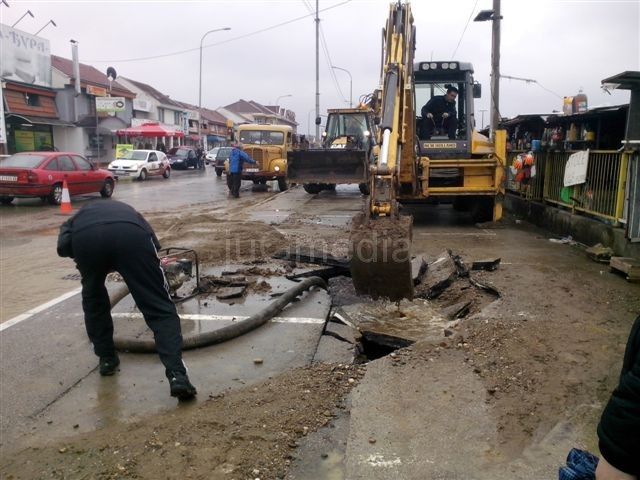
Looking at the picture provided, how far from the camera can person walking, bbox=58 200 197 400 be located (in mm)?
3926

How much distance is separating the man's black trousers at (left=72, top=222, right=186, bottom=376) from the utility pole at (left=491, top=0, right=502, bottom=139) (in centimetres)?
1408

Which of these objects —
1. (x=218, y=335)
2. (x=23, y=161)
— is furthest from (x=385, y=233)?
(x=23, y=161)

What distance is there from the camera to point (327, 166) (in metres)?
17.2

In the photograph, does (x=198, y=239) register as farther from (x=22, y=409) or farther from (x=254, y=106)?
(x=254, y=106)

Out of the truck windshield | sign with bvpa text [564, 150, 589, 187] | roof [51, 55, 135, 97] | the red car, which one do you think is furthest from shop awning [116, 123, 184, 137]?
sign with bvpa text [564, 150, 589, 187]

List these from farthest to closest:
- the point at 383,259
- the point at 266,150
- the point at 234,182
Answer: the point at 266,150 < the point at 234,182 < the point at 383,259

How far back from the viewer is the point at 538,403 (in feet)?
12.1

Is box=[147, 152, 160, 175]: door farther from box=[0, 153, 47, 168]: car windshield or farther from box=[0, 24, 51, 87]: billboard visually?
box=[0, 153, 47, 168]: car windshield

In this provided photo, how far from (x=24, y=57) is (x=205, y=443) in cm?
3300

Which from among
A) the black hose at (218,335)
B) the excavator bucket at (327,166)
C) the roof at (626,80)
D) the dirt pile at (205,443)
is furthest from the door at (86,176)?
the dirt pile at (205,443)

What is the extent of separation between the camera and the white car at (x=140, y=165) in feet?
97.4

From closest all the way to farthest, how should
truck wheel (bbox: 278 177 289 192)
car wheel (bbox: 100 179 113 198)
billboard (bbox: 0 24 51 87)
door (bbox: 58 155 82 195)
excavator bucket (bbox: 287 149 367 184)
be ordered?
door (bbox: 58 155 82 195) → excavator bucket (bbox: 287 149 367 184) → car wheel (bbox: 100 179 113 198) → truck wheel (bbox: 278 177 289 192) → billboard (bbox: 0 24 51 87)

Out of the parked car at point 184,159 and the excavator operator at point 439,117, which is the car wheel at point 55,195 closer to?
the excavator operator at point 439,117

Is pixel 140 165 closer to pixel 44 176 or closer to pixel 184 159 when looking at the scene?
pixel 184 159
